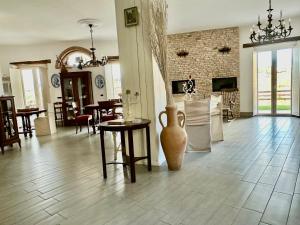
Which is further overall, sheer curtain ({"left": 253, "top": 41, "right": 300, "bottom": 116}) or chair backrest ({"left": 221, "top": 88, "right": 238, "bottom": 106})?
chair backrest ({"left": 221, "top": 88, "right": 238, "bottom": 106})

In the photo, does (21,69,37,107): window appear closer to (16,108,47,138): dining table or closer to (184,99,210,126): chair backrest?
(16,108,47,138): dining table

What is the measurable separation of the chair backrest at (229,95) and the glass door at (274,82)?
31.3 inches

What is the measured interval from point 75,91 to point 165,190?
21.1 ft

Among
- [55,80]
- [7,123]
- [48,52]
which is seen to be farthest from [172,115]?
[48,52]

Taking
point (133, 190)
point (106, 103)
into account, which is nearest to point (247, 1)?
point (106, 103)

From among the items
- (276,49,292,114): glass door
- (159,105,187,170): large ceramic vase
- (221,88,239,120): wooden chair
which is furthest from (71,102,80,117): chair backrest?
(276,49,292,114): glass door

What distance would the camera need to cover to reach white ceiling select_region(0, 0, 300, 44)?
15.4 ft

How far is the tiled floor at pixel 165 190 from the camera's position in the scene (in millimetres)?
2256

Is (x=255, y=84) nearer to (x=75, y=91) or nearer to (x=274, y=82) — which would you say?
(x=274, y=82)

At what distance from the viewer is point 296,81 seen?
7.10 m

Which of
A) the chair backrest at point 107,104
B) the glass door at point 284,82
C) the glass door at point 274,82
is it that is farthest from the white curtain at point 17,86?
the glass door at point 284,82

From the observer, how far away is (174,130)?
3316mm

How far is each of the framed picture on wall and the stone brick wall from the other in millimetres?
5102

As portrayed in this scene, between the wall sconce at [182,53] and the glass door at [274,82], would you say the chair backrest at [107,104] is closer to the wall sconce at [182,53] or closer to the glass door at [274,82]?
the wall sconce at [182,53]
